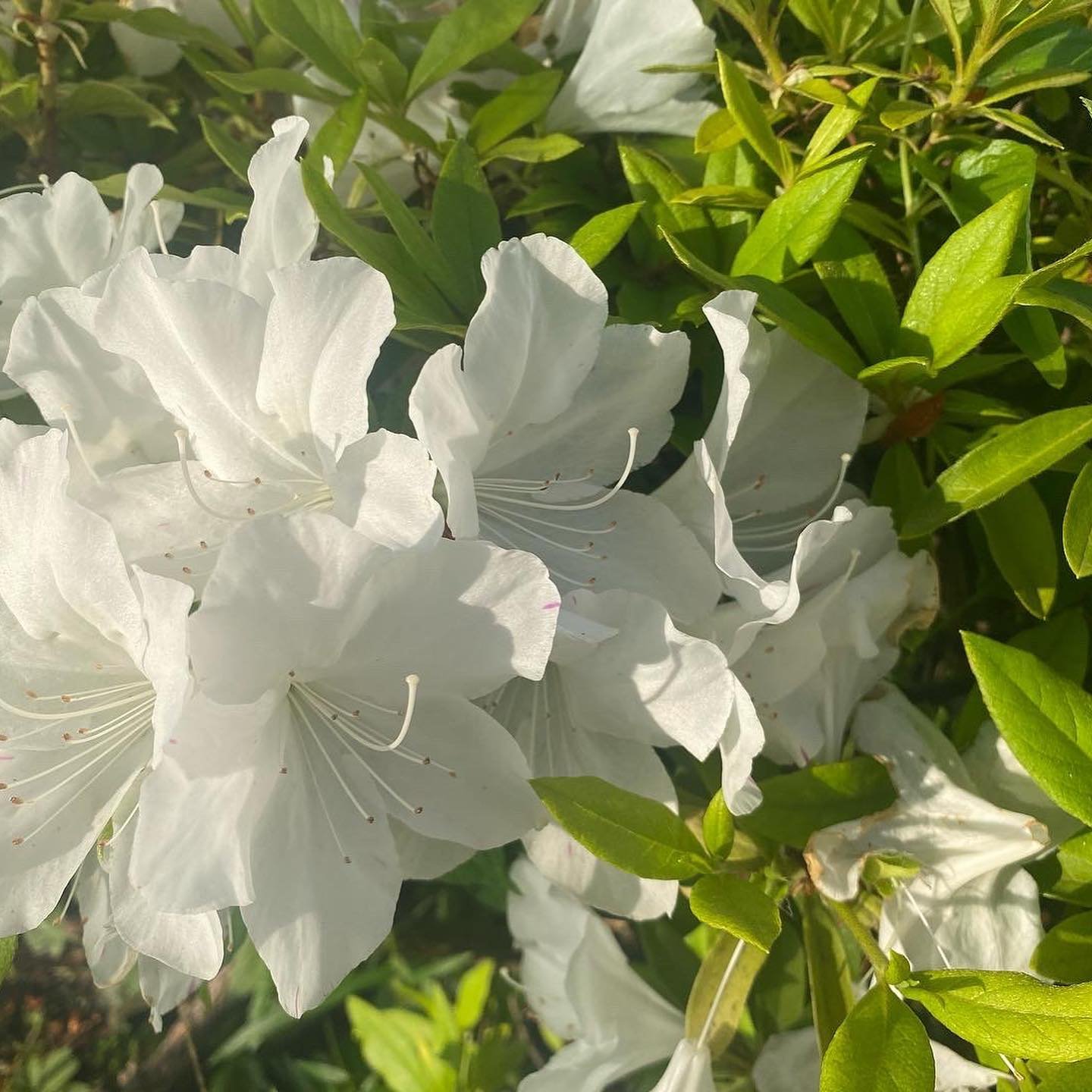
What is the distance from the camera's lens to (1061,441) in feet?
2.14

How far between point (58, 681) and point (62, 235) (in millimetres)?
316

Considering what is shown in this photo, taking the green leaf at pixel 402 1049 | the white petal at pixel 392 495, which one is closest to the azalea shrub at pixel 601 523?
the white petal at pixel 392 495

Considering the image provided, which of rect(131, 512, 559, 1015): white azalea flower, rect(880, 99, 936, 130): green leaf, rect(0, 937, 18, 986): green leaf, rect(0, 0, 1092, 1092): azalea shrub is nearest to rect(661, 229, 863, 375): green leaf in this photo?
rect(0, 0, 1092, 1092): azalea shrub

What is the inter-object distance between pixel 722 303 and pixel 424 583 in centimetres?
23

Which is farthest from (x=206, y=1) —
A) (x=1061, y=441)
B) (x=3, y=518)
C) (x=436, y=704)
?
(x=1061, y=441)

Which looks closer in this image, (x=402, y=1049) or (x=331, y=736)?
(x=331, y=736)

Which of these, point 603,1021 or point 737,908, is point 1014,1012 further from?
point 603,1021

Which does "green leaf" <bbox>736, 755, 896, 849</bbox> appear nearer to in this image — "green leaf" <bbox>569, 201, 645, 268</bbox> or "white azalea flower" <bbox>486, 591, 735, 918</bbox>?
"white azalea flower" <bbox>486, 591, 735, 918</bbox>

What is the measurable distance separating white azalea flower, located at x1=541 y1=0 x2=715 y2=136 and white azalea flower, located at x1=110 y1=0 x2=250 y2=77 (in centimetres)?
32

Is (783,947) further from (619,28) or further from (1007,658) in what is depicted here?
(619,28)

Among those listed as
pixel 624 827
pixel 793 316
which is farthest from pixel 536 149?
pixel 624 827

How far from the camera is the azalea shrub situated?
1.96 ft

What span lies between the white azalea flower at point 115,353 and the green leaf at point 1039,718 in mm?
475

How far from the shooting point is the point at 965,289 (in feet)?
2.20
